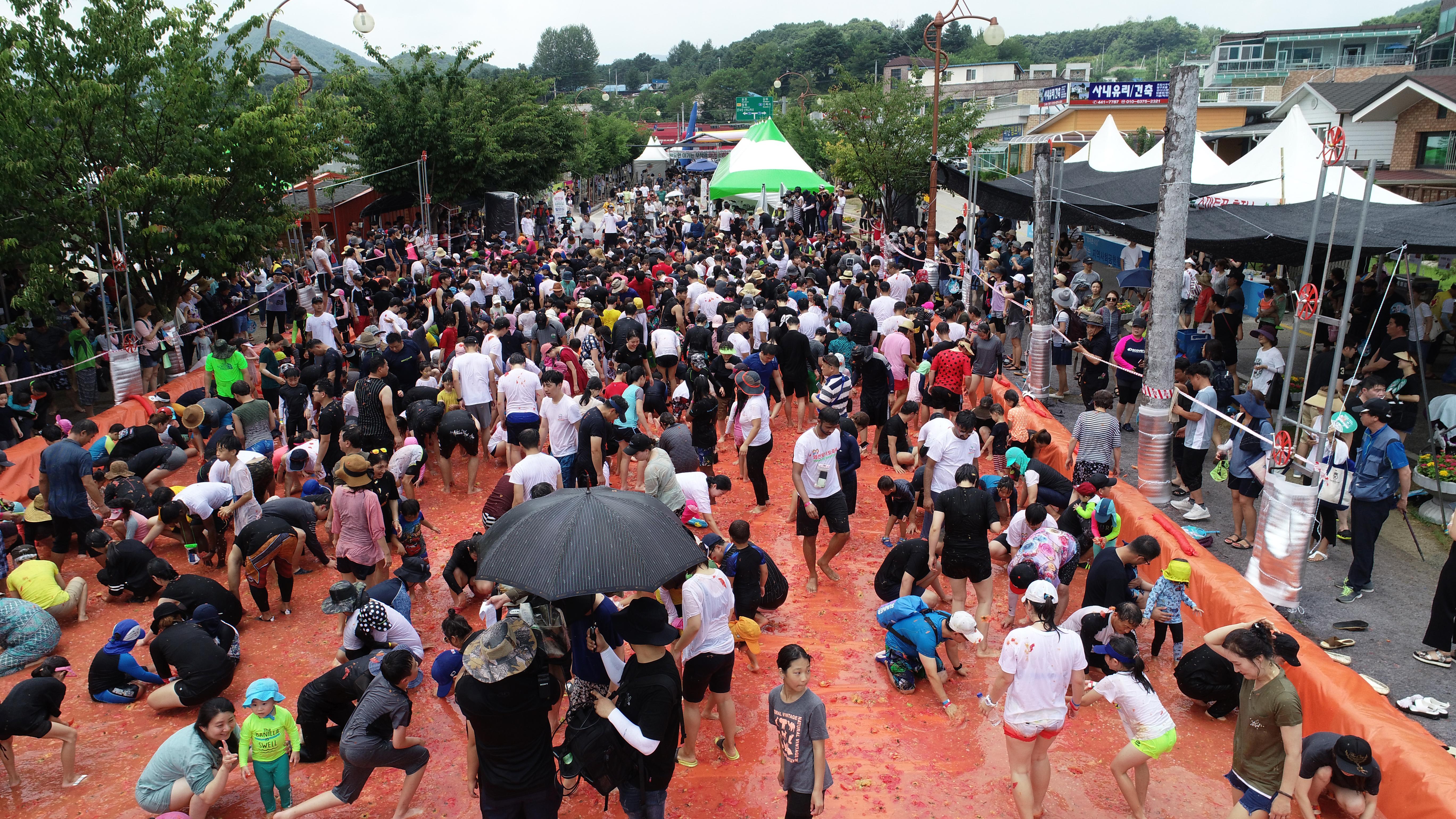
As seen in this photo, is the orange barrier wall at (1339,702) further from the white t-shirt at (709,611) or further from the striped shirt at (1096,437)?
the white t-shirt at (709,611)

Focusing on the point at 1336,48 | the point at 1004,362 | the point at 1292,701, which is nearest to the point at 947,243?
the point at 1004,362

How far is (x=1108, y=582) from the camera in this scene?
6.43m

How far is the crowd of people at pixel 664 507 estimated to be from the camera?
4.70 meters

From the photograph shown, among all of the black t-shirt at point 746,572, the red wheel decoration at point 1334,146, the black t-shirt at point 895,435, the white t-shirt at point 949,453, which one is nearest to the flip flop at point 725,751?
the black t-shirt at point 746,572

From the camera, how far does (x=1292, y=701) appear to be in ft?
14.6

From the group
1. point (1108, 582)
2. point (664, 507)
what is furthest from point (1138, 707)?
point (664, 507)

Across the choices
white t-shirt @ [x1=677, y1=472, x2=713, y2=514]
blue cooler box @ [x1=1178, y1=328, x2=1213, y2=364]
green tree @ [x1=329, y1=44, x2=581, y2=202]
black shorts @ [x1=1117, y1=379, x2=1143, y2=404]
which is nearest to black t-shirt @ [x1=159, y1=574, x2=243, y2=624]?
white t-shirt @ [x1=677, y1=472, x2=713, y2=514]

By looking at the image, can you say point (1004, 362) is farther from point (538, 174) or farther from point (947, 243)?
point (538, 174)

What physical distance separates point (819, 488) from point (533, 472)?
7.74 ft

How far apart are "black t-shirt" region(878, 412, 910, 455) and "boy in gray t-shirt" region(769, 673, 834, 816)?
566 centimetres

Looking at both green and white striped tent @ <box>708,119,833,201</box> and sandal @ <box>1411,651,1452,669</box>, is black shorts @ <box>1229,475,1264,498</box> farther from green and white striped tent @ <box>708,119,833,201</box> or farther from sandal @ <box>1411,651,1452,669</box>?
green and white striped tent @ <box>708,119,833,201</box>

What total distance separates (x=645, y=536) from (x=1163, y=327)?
237 inches

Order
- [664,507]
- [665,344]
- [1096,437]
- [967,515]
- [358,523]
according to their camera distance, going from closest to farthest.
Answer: [664,507]
[967,515]
[358,523]
[1096,437]
[665,344]

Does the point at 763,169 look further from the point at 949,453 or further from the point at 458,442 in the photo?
the point at 949,453
